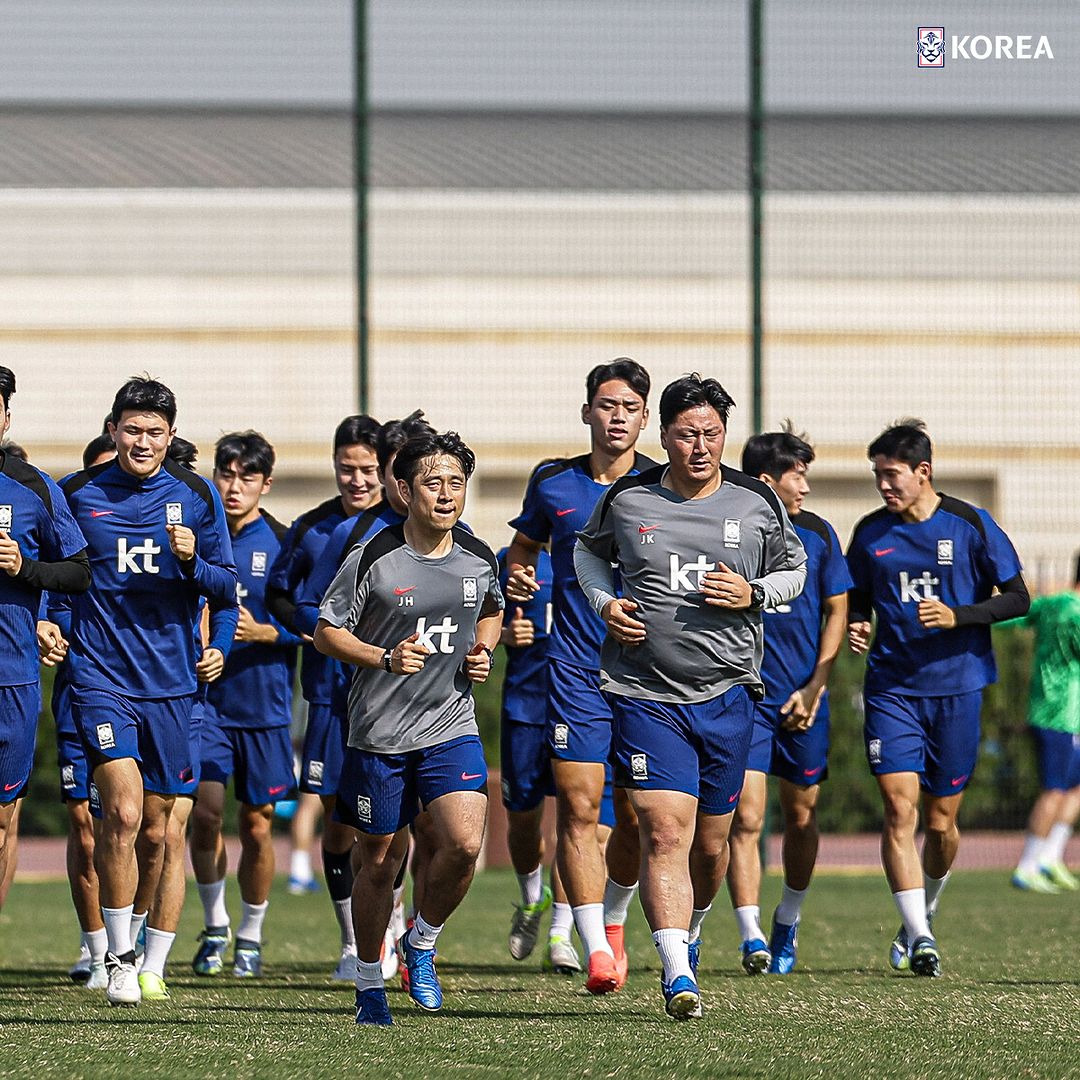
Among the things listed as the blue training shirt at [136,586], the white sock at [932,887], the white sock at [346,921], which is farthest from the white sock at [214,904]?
the white sock at [932,887]

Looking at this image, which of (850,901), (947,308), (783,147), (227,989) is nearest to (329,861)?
(227,989)

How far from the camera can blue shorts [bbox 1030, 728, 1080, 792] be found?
535 inches

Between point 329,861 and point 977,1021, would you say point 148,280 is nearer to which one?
point 329,861

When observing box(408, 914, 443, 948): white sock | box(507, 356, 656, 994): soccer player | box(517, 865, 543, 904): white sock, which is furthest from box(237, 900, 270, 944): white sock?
box(408, 914, 443, 948): white sock

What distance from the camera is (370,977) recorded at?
6895 millimetres

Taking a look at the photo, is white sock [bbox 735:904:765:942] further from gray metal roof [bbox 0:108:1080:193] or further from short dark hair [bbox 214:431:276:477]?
gray metal roof [bbox 0:108:1080:193]

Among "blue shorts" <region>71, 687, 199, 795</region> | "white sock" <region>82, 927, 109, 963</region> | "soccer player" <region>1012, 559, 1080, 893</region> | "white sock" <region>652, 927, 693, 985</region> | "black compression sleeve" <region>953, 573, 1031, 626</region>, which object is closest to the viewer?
"white sock" <region>652, 927, 693, 985</region>

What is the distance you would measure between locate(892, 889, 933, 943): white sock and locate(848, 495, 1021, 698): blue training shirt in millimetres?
885

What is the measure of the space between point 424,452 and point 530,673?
2399mm

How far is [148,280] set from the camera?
2294 centimetres

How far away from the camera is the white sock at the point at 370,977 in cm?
688

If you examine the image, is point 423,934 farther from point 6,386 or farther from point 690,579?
point 6,386

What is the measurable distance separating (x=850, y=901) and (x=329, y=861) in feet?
17.3

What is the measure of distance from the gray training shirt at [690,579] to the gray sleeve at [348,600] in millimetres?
869
